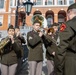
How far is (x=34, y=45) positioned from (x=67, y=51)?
196 cm

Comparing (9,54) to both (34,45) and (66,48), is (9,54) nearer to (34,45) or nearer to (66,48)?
(34,45)

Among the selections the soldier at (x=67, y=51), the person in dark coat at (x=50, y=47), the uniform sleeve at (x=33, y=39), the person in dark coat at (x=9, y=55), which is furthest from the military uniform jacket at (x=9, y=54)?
the soldier at (x=67, y=51)

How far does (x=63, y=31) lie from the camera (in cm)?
274

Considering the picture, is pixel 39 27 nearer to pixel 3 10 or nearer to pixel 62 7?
pixel 62 7

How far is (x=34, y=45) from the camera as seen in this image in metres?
4.68

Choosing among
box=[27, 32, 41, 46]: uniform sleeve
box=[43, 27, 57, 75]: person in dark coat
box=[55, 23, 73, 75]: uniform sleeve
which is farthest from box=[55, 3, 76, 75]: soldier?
box=[43, 27, 57, 75]: person in dark coat

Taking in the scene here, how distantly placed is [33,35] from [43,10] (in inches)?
1174

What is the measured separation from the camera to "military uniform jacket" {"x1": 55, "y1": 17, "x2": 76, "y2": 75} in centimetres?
271

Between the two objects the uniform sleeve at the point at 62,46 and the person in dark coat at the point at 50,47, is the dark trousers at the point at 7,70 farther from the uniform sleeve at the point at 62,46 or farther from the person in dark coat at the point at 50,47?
the uniform sleeve at the point at 62,46

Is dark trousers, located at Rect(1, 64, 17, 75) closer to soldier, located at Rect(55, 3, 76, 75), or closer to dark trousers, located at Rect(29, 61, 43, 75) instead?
dark trousers, located at Rect(29, 61, 43, 75)

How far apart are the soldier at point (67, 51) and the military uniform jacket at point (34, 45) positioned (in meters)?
1.85

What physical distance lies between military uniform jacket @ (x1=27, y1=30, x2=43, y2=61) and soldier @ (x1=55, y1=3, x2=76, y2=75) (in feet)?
6.08

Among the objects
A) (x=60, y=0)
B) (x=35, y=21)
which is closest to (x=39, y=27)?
(x=35, y=21)

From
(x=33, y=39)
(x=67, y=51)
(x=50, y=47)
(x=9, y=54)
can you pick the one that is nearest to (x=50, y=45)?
(x=50, y=47)
